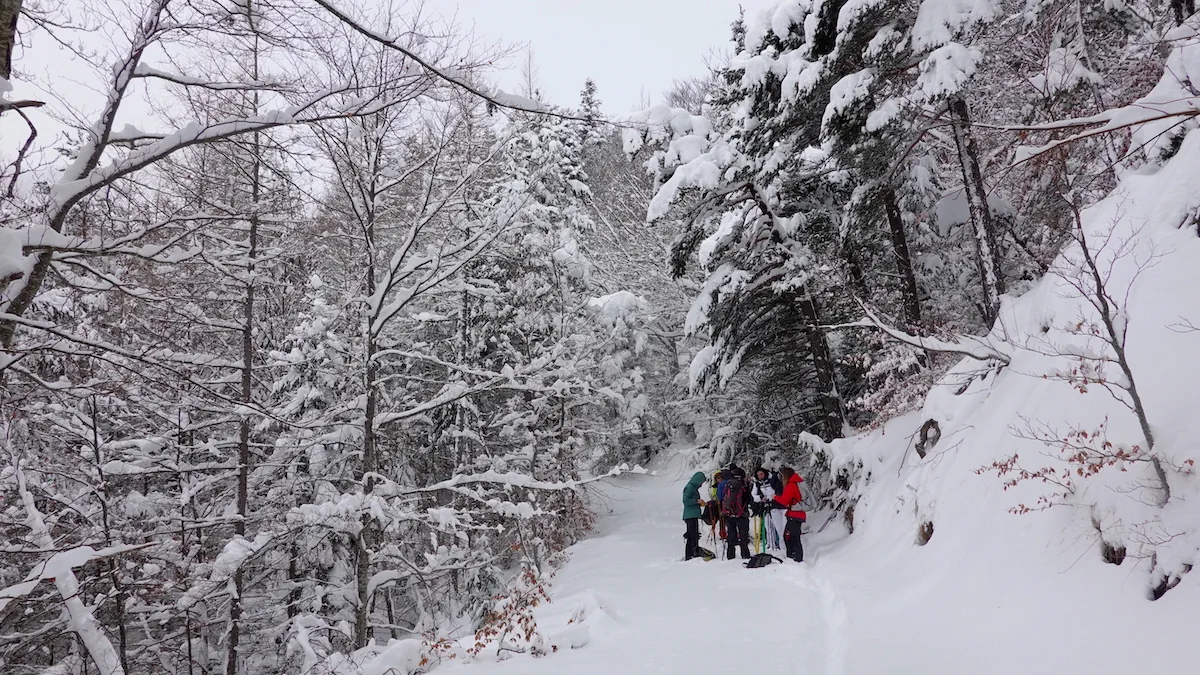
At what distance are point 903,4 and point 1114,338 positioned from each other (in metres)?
7.54

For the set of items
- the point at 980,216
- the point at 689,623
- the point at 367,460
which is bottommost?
the point at 689,623

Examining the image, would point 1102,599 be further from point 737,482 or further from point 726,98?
point 726,98

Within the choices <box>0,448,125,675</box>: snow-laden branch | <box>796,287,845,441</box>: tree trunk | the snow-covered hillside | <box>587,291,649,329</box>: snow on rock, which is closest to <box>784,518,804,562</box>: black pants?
the snow-covered hillside

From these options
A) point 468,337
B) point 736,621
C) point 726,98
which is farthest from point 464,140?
point 736,621

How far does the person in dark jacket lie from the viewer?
11.2 meters

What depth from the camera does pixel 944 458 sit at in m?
8.48

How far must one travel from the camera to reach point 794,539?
10336 millimetres

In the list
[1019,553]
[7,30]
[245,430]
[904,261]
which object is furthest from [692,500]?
[7,30]

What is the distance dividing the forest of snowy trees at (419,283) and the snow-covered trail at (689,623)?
69cm

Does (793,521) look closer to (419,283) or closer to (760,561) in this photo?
(760,561)

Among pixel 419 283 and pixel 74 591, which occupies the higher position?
pixel 419 283

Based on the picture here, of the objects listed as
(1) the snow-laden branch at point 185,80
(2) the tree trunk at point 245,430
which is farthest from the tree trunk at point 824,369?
(1) the snow-laden branch at point 185,80

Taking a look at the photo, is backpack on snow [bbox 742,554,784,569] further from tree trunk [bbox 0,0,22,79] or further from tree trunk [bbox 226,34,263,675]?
tree trunk [bbox 0,0,22,79]

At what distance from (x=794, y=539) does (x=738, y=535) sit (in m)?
1.52
